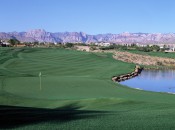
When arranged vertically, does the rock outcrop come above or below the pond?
below

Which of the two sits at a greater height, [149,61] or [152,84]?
[152,84]

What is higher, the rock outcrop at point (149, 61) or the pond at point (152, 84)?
the pond at point (152, 84)

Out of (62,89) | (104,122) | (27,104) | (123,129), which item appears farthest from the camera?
(62,89)

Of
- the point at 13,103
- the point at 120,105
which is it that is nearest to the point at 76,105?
the point at 120,105

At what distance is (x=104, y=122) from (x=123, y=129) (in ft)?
2.96

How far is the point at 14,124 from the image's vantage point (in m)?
9.28

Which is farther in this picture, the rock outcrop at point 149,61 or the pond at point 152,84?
the rock outcrop at point 149,61

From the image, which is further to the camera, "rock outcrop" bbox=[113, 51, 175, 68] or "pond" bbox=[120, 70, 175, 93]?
"rock outcrop" bbox=[113, 51, 175, 68]

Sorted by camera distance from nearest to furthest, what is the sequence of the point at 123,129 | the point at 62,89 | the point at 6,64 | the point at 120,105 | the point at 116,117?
the point at 123,129, the point at 116,117, the point at 120,105, the point at 62,89, the point at 6,64

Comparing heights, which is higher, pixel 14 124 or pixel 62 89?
pixel 14 124

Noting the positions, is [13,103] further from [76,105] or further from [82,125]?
[82,125]

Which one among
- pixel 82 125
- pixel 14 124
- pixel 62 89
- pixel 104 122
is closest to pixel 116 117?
pixel 104 122

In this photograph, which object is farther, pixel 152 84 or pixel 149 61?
pixel 149 61

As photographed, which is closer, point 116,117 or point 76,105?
point 116,117
